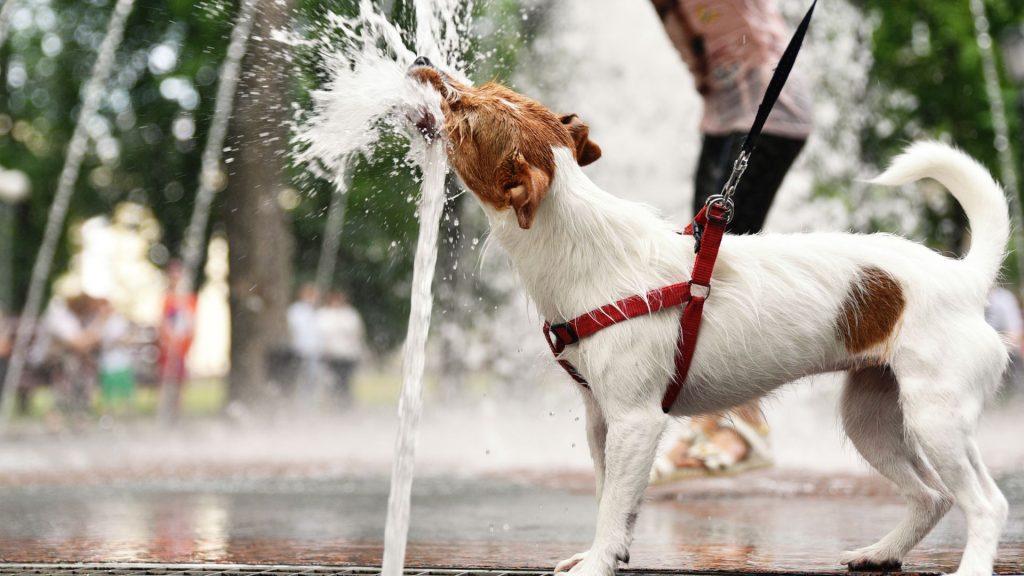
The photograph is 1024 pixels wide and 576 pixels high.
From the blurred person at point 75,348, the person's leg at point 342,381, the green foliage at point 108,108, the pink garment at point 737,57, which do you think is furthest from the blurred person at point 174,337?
the pink garment at point 737,57

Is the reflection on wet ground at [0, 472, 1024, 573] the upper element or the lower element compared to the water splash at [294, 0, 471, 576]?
lower

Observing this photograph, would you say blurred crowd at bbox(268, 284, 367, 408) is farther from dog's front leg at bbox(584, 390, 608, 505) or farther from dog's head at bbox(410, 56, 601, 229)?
dog's head at bbox(410, 56, 601, 229)

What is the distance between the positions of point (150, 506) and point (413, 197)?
283 cm

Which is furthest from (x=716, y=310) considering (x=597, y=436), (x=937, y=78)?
(x=937, y=78)

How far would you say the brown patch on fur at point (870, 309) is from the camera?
3.51m

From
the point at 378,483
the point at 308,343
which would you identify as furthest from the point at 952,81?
the point at 378,483

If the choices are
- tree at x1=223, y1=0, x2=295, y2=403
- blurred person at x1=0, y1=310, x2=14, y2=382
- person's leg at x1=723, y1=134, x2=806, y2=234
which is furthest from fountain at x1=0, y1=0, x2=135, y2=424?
person's leg at x1=723, y1=134, x2=806, y2=234

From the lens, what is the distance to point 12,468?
970 centimetres

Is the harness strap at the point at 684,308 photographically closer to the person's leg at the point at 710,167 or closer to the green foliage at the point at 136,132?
the person's leg at the point at 710,167

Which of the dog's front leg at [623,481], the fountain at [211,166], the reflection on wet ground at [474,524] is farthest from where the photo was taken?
the fountain at [211,166]

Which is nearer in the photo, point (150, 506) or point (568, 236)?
point (568, 236)

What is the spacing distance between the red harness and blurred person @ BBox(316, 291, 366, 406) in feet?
45.5

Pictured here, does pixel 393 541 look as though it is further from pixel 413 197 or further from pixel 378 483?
pixel 378 483

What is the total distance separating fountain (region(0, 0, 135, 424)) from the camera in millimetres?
19812
